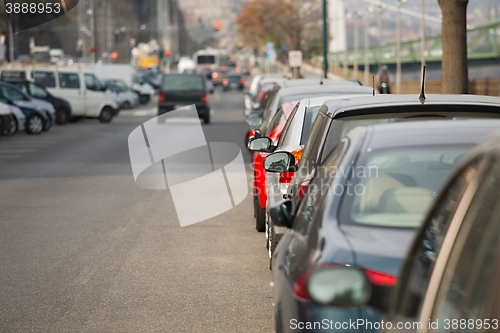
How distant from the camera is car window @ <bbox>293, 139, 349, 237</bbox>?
4524 mm

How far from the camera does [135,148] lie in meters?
26.0

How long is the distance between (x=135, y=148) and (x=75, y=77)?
1280cm

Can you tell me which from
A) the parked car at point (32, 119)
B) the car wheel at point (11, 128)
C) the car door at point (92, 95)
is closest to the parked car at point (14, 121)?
the car wheel at point (11, 128)

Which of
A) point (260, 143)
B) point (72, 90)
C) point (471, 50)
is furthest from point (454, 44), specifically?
point (471, 50)

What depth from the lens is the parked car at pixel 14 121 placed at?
29062 millimetres

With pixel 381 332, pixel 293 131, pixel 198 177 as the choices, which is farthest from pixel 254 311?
pixel 198 177

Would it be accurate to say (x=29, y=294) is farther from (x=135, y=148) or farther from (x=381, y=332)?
(x=135, y=148)

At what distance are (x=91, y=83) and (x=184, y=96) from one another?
3806mm

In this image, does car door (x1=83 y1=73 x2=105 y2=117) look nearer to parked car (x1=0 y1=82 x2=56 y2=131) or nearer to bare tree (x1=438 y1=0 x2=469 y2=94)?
parked car (x1=0 y1=82 x2=56 y2=131)

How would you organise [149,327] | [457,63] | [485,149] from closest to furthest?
[485,149] < [149,327] < [457,63]

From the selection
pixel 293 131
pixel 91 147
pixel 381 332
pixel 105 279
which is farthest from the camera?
pixel 91 147

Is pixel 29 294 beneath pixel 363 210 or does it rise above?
beneath

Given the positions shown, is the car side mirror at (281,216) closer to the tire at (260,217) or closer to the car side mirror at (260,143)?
the car side mirror at (260,143)

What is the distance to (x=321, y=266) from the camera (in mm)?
3811
